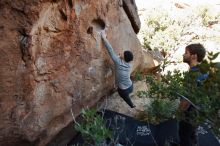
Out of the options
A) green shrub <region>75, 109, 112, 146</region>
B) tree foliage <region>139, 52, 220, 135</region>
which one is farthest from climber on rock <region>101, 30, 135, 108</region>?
tree foliage <region>139, 52, 220, 135</region>

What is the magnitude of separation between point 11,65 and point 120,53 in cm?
246

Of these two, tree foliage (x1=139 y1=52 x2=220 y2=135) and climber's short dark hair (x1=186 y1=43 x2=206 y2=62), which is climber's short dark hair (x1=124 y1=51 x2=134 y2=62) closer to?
climber's short dark hair (x1=186 y1=43 x2=206 y2=62)

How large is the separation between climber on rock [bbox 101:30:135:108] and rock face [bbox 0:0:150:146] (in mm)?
112

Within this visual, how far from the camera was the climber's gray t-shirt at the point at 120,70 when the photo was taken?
19.8ft

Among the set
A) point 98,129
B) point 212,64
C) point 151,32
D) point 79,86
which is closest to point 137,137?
point 79,86

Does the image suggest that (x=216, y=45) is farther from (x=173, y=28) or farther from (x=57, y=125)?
(x=57, y=125)

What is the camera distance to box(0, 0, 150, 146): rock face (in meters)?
4.54

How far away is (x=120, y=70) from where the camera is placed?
6246 millimetres

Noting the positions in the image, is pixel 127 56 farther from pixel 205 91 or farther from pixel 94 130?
pixel 205 91

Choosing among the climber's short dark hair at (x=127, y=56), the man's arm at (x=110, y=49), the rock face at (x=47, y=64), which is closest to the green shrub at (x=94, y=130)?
the rock face at (x=47, y=64)

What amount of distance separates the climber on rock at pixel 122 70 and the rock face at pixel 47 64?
0.11 m

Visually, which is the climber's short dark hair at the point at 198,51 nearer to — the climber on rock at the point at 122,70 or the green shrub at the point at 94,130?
the green shrub at the point at 94,130

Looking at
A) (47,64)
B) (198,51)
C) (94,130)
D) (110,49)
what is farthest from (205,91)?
(110,49)

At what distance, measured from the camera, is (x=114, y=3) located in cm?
652
